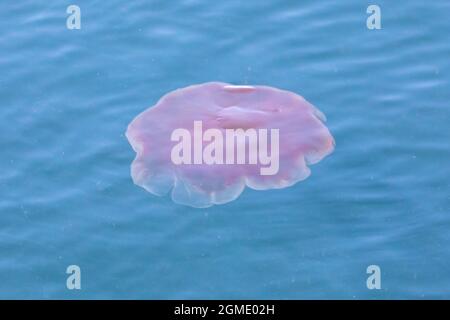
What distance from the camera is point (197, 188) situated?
5.86m

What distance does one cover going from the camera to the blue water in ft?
17.5

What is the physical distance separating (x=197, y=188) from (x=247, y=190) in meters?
0.31

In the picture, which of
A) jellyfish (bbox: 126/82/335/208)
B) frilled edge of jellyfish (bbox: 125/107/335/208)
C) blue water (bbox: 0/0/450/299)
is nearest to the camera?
blue water (bbox: 0/0/450/299)

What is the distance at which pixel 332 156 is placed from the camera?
598 cm

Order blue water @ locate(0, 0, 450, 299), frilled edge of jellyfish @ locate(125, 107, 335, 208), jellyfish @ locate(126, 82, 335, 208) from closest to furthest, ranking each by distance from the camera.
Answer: blue water @ locate(0, 0, 450, 299)
frilled edge of jellyfish @ locate(125, 107, 335, 208)
jellyfish @ locate(126, 82, 335, 208)

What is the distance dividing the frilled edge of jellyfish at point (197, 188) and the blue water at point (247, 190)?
0.21ft

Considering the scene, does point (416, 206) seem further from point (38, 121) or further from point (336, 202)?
point (38, 121)

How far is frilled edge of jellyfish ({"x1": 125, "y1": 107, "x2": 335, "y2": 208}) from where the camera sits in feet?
19.0

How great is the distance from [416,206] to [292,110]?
3.95 feet

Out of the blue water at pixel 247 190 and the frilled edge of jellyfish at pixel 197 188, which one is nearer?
the blue water at pixel 247 190

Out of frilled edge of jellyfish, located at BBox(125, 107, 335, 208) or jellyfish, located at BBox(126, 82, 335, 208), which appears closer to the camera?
frilled edge of jellyfish, located at BBox(125, 107, 335, 208)

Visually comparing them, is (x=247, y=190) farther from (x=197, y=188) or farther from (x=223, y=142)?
(x=223, y=142)

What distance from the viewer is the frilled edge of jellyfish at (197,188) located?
5.78 meters

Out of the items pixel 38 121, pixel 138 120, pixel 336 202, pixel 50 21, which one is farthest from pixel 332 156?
pixel 50 21
